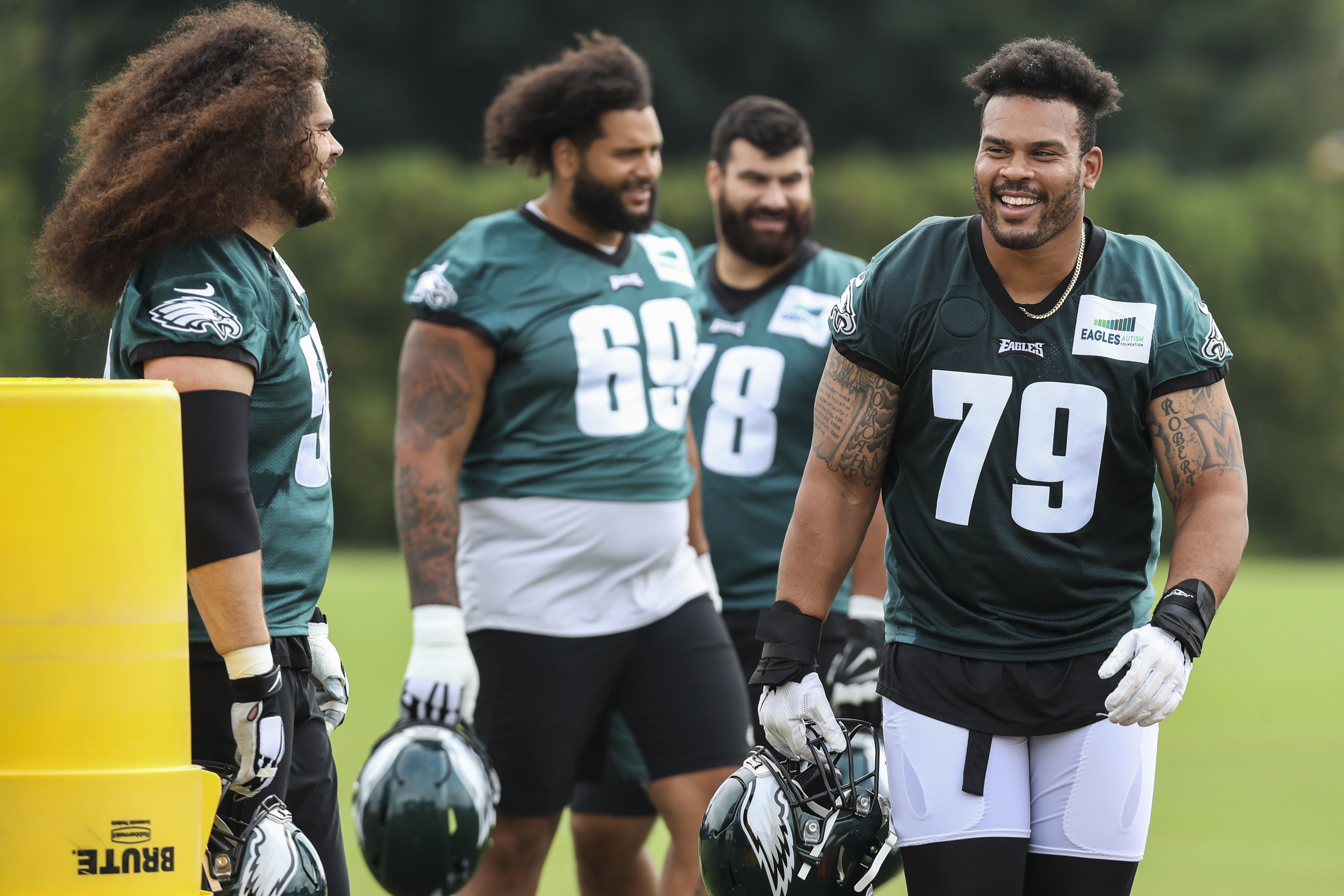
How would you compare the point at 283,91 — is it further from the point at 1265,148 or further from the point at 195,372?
the point at 1265,148

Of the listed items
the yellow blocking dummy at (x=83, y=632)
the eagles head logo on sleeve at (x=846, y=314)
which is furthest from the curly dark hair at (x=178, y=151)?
the eagles head logo on sleeve at (x=846, y=314)

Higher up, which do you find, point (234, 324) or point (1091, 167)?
point (1091, 167)

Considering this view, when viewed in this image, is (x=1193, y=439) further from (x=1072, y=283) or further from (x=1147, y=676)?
(x=1147, y=676)

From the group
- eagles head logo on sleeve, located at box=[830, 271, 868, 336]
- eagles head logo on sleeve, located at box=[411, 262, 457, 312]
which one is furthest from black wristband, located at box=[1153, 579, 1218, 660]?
eagles head logo on sleeve, located at box=[411, 262, 457, 312]

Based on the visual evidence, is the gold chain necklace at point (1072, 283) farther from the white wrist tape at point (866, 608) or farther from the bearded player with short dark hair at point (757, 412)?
the white wrist tape at point (866, 608)

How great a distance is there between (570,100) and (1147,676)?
8.31 ft

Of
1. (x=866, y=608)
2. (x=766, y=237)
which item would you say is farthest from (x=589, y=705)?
(x=766, y=237)

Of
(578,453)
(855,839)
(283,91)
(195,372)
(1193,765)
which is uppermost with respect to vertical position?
(283,91)

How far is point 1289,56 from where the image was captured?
1351 inches

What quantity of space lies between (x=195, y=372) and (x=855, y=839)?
1.59m

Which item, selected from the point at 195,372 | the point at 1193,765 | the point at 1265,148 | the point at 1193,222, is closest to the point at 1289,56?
the point at 1265,148

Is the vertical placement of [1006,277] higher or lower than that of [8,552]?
higher

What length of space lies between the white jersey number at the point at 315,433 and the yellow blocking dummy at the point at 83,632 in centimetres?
57

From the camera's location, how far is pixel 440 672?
13.8 ft
